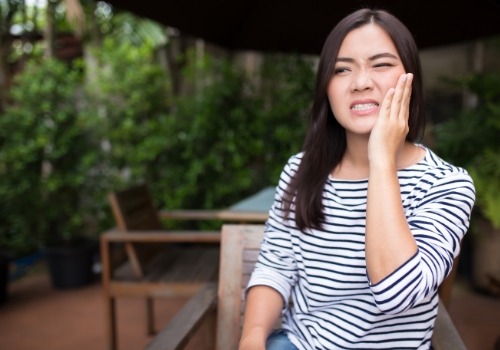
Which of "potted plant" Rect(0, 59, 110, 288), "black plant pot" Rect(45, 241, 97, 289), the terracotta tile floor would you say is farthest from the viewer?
"potted plant" Rect(0, 59, 110, 288)

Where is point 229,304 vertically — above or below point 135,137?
below

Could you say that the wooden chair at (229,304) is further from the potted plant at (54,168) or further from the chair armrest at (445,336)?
the potted plant at (54,168)

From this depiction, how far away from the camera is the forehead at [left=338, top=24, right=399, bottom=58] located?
3.42 ft

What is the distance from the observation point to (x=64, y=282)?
154 inches

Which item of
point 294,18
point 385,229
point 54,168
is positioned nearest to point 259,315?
point 385,229

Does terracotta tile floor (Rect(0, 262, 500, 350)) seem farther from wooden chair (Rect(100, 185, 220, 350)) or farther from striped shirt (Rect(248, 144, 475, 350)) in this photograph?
striped shirt (Rect(248, 144, 475, 350))

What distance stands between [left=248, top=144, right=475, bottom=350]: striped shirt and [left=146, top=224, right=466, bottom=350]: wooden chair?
0.58ft

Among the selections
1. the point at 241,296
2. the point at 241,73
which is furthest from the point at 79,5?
the point at 241,296

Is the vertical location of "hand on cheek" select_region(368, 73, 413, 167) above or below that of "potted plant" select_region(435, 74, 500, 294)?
above

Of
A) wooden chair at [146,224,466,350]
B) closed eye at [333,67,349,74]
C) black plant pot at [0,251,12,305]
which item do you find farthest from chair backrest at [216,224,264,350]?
black plant pot at [0,251,12,305]

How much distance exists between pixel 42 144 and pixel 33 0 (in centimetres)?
196

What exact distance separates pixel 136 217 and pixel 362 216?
5.83 feet

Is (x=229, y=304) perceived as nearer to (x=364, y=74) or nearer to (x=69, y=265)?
(x=364, y=74)

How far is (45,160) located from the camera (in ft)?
13.9
